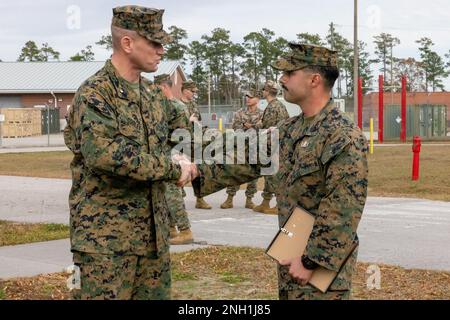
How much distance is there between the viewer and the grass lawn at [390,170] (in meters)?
16.8

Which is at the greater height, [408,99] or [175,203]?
[408,99]

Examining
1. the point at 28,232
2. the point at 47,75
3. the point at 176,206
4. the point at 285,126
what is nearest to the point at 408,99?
the point at 47,75

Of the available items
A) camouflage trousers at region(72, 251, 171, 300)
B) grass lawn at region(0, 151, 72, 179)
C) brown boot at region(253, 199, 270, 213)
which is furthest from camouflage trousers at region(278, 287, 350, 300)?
grass lawn at region(0, 151, 72, 179)

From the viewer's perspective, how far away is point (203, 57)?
261 feet

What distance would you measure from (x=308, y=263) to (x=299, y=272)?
0.23 feet

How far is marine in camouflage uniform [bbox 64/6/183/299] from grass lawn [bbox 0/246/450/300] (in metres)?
2.79

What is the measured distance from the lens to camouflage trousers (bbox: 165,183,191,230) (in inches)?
380

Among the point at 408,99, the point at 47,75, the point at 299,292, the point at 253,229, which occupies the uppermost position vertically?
the point at 47,75

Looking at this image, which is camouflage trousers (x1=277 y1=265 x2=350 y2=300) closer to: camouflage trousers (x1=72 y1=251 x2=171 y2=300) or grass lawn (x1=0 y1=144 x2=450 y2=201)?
camouflage trousers (x1=72 y1=251 x2=171 y2=300)

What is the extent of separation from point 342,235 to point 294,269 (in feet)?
0.97

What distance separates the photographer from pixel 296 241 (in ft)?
13.9

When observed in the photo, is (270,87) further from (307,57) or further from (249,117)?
(307,57)
